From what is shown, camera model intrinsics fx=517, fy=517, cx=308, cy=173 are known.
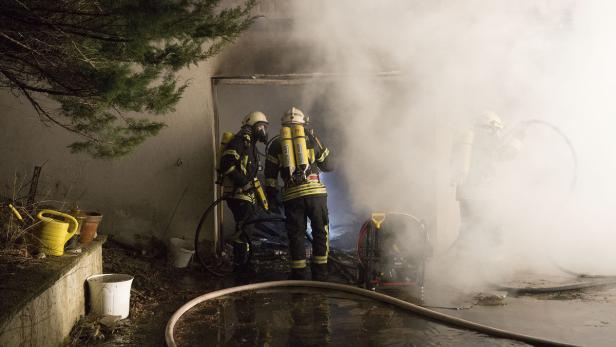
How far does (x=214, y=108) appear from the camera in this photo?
25.4 ft

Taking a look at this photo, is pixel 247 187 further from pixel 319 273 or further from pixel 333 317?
pixel 333 317

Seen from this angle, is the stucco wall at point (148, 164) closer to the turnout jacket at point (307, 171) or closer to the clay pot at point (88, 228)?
the turnout jacket at point (307, 171)

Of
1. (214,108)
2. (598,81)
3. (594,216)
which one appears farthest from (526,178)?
(214,108)

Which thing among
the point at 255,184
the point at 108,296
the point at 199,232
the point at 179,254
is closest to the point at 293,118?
the point at 255,184

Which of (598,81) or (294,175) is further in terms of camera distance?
(598,81)

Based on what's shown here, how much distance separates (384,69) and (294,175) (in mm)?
2239

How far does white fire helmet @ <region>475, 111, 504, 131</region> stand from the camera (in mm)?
7336

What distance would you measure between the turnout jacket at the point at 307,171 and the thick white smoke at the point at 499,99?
136 cm

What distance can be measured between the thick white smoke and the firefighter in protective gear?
1.39 meters

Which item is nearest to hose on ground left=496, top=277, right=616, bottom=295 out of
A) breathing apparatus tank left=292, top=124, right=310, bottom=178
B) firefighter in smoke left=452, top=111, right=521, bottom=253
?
firefighter in smoke left=452, top=111, right=521, bottom=253

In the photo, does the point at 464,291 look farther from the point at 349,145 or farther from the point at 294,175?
the point at 349,145

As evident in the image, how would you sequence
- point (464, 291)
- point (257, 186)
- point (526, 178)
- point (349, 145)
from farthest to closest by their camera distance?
point (349, 145)
point (526, 178)
point (257, 186)
point (464, 291)

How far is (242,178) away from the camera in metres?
7.20

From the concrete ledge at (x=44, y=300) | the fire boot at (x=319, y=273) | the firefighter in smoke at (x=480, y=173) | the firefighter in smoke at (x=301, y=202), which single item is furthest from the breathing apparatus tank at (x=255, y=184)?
the firefighter in smoke at (x=480, y=173)
